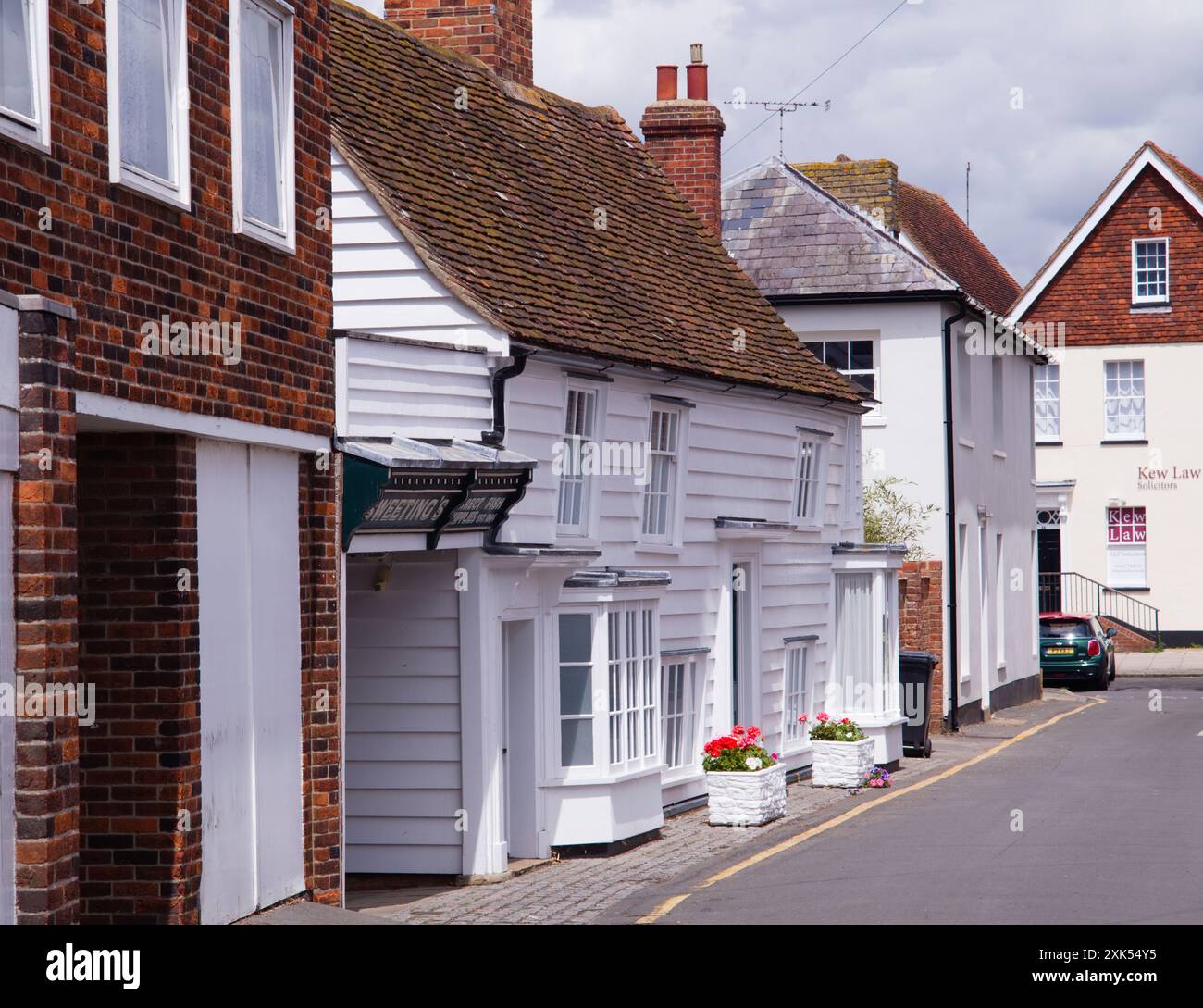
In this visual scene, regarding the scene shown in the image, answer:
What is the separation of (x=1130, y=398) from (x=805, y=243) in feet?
57.8

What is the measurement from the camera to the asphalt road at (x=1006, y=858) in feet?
37.1

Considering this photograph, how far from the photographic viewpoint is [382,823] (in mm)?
13867

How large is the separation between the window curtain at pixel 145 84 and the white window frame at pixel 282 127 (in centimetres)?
77

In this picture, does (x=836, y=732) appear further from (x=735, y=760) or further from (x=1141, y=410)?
(x=1141, y=410)

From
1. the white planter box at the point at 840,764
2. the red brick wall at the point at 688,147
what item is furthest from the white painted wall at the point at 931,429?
the white planter box at the point at 840,764

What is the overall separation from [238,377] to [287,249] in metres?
1.18

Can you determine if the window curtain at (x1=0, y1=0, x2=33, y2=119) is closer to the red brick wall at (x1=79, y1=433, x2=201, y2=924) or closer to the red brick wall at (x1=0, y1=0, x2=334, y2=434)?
the red brick wall at (x1=0, y1=0, x2=334, y2=434)

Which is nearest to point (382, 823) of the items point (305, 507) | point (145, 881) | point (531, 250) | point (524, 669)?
point (524, 669)

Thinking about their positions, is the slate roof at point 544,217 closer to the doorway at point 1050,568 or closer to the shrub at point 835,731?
the shrub at point 835,731

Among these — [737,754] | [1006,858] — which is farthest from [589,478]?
[1006,858]

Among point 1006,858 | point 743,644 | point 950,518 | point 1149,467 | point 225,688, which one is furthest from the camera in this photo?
point 1149,467

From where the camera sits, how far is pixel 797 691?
20906mm

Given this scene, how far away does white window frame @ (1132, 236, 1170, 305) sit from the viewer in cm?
4278

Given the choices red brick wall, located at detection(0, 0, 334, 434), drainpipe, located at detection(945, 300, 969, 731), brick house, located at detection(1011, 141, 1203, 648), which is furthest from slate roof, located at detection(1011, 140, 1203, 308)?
red brick wall, located at detection(0, 0, 334, 434)
